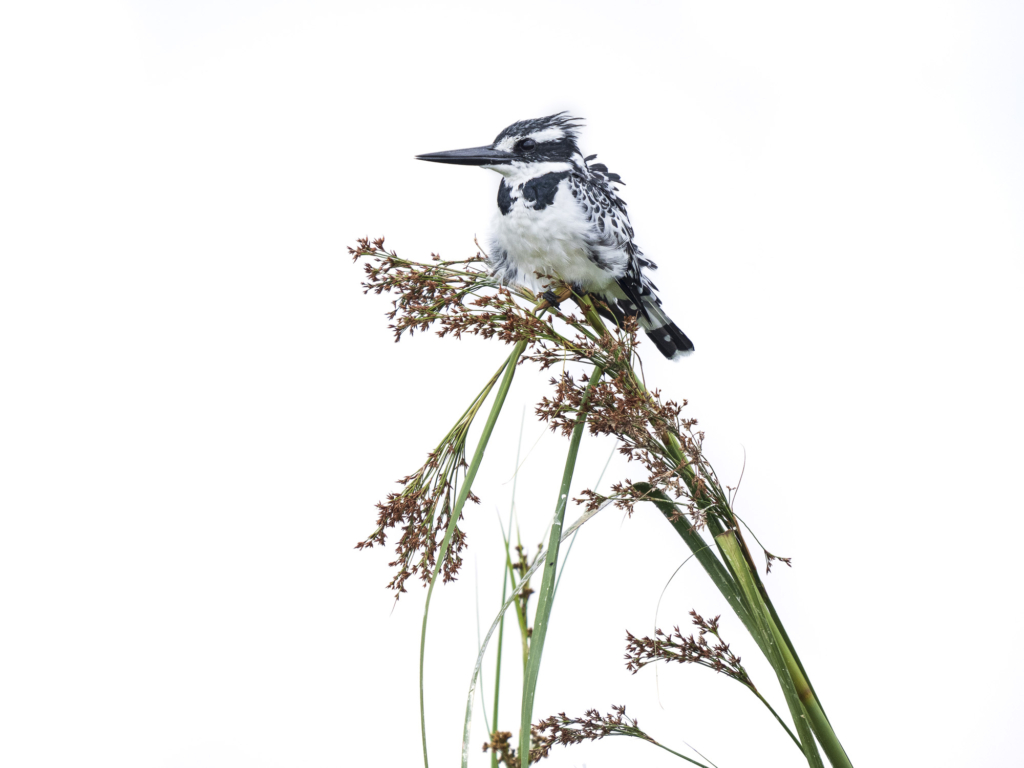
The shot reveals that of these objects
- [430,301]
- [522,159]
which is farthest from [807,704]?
[522,159]

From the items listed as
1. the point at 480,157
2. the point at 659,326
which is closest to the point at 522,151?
the point at 480,157

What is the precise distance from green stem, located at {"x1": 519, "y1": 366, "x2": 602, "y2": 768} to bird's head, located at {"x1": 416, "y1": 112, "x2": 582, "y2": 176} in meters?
0.58

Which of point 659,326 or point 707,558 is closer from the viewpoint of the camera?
point 707,558

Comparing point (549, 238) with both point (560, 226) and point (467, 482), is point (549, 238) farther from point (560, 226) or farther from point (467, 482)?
point (467, 482)

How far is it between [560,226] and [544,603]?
2.24 feet

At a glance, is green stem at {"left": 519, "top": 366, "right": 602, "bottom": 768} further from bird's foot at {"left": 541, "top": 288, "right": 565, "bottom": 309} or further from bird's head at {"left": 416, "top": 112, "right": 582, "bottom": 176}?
bird's head at {"left": 416, "top": 112, "right": 582, "bottom": 176}

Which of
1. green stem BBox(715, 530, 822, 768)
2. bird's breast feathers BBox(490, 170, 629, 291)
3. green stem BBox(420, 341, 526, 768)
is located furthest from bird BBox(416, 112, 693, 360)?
green stem BBox(715, 530, 822, 768)

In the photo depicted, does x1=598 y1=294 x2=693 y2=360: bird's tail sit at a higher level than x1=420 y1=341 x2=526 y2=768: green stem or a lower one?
higher

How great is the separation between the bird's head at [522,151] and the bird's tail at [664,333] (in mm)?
307

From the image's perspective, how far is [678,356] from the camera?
4.70ft

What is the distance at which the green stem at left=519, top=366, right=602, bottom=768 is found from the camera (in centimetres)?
75

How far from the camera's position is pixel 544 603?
79cm

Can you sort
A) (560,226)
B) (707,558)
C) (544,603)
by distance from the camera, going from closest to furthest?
(544,603), (707,558), (560,226)

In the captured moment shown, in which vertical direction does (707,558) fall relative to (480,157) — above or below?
below
